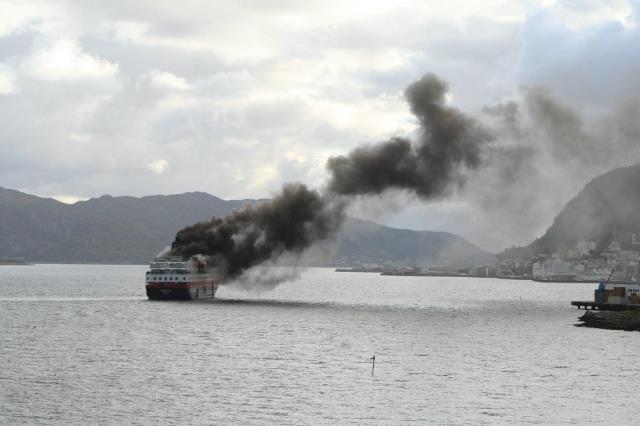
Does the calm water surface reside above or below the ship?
below

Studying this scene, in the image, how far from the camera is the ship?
5886 inches

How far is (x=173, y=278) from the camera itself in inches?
5915

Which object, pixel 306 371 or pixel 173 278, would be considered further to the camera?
pixel 173 278

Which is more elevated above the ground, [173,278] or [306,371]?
[173,278]

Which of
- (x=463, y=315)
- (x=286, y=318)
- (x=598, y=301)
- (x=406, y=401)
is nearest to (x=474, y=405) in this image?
(x=406, y=401)

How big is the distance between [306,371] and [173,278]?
275ft

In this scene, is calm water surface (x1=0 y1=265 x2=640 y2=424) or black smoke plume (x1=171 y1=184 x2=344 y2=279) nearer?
calm water surface (x1=0 y1=265 x2=640 y2=424)

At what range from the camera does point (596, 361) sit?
7862 cm

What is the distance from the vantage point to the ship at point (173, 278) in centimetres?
14950

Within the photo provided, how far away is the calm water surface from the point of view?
53281mm

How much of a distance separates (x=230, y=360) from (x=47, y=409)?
985 inches

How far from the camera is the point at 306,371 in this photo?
2763 inches

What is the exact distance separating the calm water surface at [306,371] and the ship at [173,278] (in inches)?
1040

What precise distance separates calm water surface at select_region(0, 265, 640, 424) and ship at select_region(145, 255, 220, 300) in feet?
86.6
